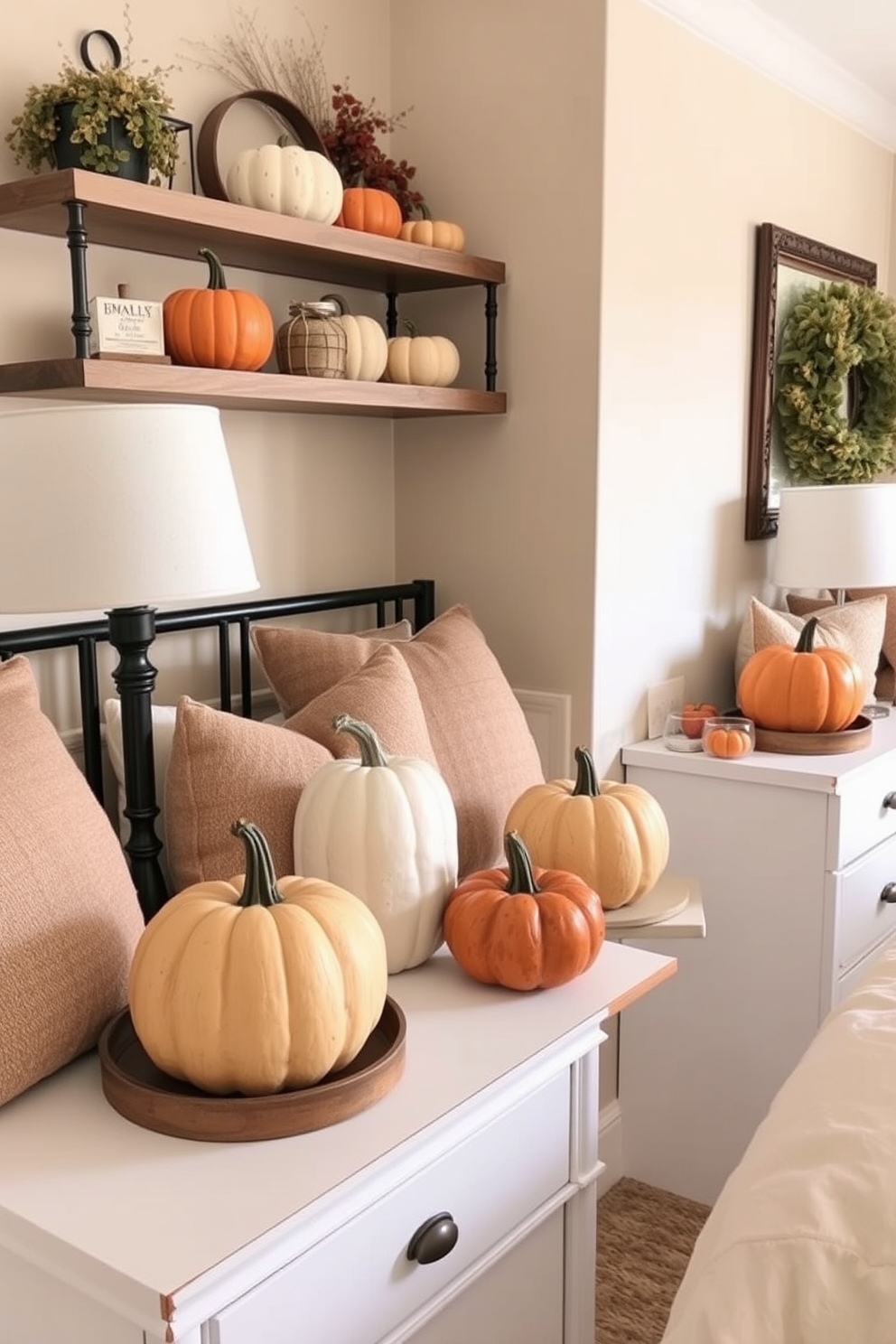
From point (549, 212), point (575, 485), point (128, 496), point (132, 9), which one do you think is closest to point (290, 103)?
point (132, 9)

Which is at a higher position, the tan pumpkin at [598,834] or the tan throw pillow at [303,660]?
the tan throw pillow at [303,660]

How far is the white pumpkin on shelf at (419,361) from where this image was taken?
233cm

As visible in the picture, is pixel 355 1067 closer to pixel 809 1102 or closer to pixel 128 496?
pixel 809 1102

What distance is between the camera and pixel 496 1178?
1.40 metres

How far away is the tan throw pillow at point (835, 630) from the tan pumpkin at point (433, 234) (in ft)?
3.48

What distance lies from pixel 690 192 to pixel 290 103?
0.91 meters

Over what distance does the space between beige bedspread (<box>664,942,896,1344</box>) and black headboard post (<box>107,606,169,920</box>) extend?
83 centimetres

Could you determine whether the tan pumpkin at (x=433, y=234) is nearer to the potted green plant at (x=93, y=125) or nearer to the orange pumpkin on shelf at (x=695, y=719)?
the potted green plant at (x=93, y=125)

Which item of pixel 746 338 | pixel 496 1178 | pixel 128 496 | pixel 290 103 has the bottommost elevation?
pixel 496 1178

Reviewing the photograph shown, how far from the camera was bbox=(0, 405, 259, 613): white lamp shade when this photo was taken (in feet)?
4.39

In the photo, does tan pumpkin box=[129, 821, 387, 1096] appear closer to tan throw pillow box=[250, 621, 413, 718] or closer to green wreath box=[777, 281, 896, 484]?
tan throw pillow box=[250, 621, 413, 718]

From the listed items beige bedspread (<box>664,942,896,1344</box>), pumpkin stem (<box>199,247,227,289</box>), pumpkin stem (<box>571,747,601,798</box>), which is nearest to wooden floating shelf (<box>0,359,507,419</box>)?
pumpkin stem (<box>199,247,227,289</box>)

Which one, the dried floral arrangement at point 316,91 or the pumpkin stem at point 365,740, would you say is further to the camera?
the dried floral arrangement at point 316,91

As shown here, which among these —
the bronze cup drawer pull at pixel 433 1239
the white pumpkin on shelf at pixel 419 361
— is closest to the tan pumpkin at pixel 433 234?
the white pumpkin on shelf at pixel 419 361
